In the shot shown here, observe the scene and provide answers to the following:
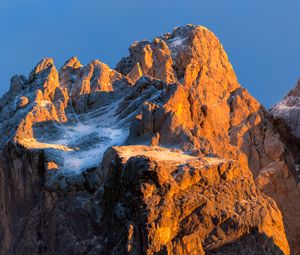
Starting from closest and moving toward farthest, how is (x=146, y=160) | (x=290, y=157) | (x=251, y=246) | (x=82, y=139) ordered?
(x=251, y=246) → (x=146, y=160) → (x=82, y=139) → (x=290, y=157)

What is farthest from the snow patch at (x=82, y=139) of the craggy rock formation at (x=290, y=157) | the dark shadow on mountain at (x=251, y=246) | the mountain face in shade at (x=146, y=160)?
the dark shadow on mountain at (x=251, y=246)

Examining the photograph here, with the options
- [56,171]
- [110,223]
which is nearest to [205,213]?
[110,223]

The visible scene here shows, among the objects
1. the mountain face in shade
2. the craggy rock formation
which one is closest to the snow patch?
the mountain face in shade

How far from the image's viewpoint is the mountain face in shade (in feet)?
164

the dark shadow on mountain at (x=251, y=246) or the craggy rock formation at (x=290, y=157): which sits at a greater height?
the craggy rock formation at (x=290, y=157)

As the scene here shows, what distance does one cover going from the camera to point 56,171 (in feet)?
190

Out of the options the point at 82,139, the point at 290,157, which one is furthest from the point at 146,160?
the point at 290,157

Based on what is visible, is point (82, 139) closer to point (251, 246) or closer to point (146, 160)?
point (146, 160)

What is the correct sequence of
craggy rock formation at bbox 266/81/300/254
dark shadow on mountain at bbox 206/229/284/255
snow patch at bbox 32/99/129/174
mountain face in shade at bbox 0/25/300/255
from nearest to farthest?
dark shadow on mountain at bbox 206/229/284/255 → mountain face in shade at bbox 0/25/300/255 → snow patch at bbox 32/99/129/174 → craggy rock formation at bbox 266/81/300/254

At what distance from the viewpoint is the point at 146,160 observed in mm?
50938

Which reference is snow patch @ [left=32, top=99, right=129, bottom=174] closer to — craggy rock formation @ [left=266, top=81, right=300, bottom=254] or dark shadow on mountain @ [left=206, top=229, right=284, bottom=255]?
craggy rock formation @ [left=266, top=81, right=300, bottom=254]

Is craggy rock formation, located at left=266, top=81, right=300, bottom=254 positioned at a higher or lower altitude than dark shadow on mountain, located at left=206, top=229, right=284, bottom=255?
higher

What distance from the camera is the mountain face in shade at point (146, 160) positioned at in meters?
49.9

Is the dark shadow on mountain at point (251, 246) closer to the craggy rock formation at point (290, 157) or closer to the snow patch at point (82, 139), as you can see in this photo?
the snow patch at point (82, 139)
